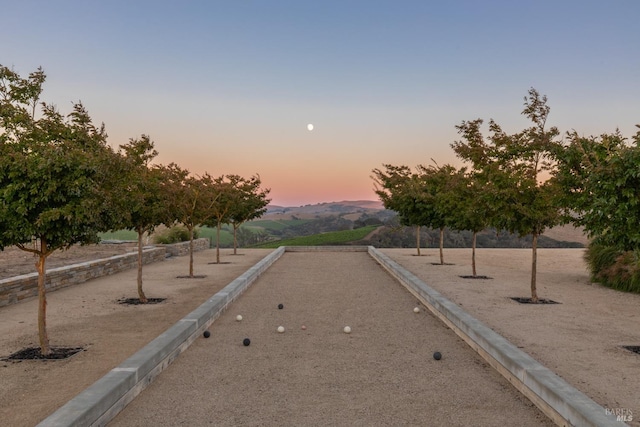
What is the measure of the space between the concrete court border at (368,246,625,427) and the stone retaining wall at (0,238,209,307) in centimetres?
1207

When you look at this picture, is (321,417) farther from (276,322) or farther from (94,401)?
(276,322)

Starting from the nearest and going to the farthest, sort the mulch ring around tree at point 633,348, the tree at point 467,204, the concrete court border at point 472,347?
the concrete court border at point 472,347, the mulch ring around tree at point 633,348, the tree at point 467,204

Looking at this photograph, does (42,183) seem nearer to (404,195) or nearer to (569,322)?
(569,322)

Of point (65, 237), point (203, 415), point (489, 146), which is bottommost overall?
point (203, 415)

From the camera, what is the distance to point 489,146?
49.3 feet

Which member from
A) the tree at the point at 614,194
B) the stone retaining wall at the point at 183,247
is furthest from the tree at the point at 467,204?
the stone retaining wall at the point at 183,247

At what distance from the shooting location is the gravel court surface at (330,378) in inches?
246

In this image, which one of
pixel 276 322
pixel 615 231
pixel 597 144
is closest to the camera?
pixel 615 231

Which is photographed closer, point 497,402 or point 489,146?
point 497,402

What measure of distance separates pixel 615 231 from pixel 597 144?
2091 millimetres

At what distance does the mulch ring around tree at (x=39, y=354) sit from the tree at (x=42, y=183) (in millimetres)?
134

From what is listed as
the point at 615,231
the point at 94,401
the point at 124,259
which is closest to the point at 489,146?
the point at 615,231

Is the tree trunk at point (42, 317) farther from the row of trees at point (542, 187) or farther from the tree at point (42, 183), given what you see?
the row of trees at point (542, 187)

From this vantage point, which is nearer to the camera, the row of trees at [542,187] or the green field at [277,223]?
the row of trees at [542,187]
